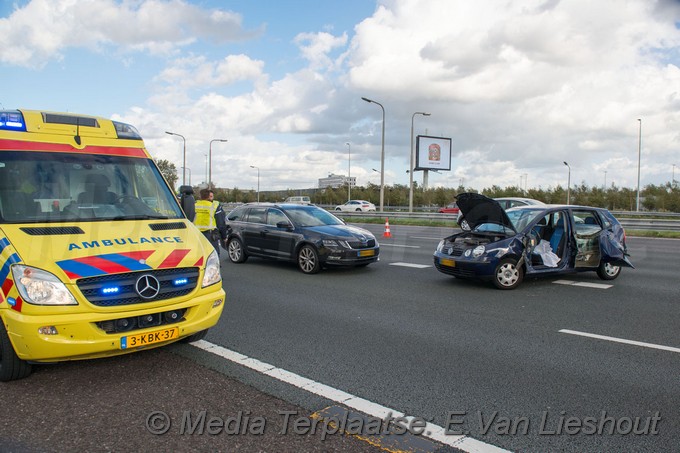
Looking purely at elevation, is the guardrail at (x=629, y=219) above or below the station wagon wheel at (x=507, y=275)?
above

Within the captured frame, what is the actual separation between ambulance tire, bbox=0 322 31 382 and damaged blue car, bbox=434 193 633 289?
22.1ft

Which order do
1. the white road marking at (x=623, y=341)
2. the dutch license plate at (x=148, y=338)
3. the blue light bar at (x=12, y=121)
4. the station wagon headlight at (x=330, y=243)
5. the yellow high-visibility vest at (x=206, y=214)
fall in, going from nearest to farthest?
the dutch license plate at (x=148, y=338), the blue light bar at (x=12, y=121), the white road marking at (x=623, y=341), the yellow high-visibility vest at (x=206, y=214), the station wagon headlight at (x=330, y=243)

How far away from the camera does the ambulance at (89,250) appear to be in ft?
13.3

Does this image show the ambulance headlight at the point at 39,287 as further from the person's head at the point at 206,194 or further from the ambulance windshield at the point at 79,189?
the person's head at the point at 206,194

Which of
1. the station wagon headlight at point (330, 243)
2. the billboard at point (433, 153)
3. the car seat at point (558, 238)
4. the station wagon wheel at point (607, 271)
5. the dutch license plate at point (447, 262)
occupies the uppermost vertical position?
the billboard at point (433, 153)

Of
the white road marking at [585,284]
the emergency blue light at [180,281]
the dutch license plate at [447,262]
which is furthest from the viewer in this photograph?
the white road marking at [585,284]

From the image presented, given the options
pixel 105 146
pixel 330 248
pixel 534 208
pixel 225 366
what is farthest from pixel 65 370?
pixel 534 208

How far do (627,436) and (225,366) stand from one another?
130 inches

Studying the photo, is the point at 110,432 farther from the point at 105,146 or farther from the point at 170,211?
the point at 105,146

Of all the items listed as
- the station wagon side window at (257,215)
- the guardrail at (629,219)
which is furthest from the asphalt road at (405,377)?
the guardrail at (629,219)

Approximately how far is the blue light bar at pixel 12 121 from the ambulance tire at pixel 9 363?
82.6 inches

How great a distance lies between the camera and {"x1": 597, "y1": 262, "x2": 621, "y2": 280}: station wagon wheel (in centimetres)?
1006

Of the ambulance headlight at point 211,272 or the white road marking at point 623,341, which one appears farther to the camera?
the white road marking at point 623,341

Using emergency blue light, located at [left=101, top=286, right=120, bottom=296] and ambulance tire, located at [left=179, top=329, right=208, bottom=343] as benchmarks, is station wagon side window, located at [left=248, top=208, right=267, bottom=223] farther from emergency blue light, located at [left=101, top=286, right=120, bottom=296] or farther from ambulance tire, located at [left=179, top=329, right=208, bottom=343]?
emergency blue light, located at [left=101, top=286, right=120, bottom=296]
